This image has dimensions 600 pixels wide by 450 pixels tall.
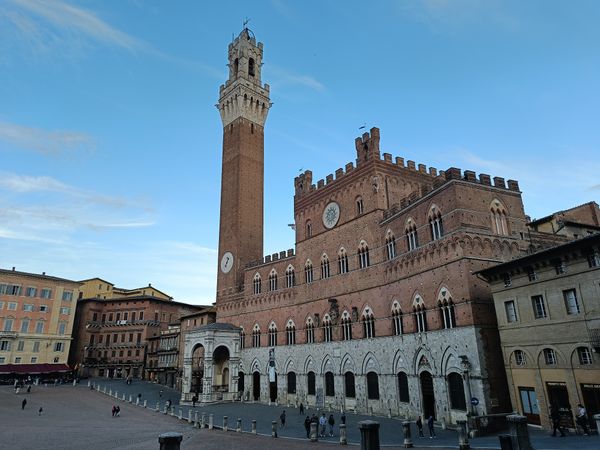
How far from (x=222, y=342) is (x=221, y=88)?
112 feet

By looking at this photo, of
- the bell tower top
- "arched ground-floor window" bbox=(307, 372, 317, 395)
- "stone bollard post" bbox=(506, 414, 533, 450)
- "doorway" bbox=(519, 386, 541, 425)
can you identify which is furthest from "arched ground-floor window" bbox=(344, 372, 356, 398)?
the bell tower top

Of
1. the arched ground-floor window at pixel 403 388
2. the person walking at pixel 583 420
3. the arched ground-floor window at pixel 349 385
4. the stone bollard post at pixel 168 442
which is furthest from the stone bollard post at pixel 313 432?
the stone bollard post at pixel 168 442

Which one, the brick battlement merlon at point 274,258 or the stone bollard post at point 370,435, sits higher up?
the brick battlement merlon at point 274,258

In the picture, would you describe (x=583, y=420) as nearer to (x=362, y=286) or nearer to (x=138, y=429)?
(x=362, y=286)

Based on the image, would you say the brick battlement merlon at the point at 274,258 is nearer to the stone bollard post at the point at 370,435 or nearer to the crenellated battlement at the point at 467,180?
the crenellated battlement at the point at 467,180

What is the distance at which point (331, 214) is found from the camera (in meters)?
38.5

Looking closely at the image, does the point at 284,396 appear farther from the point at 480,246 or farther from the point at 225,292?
the point at 480,246

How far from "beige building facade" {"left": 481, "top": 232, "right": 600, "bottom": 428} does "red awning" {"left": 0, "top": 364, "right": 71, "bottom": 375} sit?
57.0m

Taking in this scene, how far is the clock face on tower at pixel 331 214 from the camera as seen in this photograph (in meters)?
37.8

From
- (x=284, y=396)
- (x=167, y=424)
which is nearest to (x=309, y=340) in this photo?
(x=284, y=396)

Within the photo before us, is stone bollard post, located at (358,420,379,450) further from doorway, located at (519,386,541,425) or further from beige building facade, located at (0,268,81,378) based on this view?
beige building facade, located at (0,268,81,378)

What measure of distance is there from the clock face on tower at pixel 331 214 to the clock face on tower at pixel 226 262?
15.5 m

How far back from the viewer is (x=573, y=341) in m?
18.8

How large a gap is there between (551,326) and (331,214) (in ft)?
70.2
